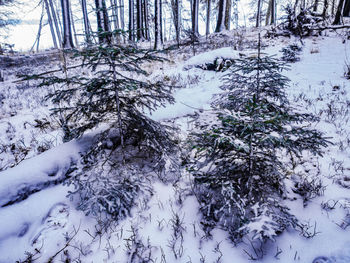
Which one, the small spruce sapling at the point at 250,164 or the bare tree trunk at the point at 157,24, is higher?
the bare tree trunk at the point at 157,24

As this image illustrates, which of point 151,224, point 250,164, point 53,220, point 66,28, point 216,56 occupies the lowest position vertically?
point 151,224

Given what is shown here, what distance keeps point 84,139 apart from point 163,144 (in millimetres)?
1376

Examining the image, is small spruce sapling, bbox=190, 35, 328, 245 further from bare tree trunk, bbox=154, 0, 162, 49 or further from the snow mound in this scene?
bare tree trunk, bbox=154, 0, 162, 49

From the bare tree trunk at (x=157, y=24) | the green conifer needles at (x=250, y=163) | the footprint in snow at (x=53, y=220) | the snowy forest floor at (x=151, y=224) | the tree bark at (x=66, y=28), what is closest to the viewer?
the green conifer needles at (x=250, y=163)

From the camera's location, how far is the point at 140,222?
2383 mm

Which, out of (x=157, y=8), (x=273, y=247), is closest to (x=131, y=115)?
(x=273, y=247)

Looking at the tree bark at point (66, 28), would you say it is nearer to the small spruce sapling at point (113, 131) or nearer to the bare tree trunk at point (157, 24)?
the bare tree trunk at point (157, 24)

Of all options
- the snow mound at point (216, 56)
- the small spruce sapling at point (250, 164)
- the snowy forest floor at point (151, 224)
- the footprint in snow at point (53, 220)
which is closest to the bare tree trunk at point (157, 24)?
the snow mound at point (216, 56)

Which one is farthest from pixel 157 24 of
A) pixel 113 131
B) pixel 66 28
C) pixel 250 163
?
pixel 250 163

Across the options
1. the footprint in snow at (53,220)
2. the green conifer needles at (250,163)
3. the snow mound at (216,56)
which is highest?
Answer: the snow mound at (216,56)

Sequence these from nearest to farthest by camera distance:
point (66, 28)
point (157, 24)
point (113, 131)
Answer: point (113, 131) → point (157, 24) → point (66, 28)

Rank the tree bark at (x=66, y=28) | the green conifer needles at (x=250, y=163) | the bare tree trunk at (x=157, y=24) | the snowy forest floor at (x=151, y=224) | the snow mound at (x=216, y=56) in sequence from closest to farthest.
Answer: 1. the green conifer needles at (x=250, y=163)
2. the snowy forest floor at (x=151, y=224)
3. the snow mound at (x=216, y=56)
4. the bare tree trunk at (x=157, y=24)
5. the tree bark at (x=66, y=28)

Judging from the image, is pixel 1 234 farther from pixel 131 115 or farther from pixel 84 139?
pixel 131 115

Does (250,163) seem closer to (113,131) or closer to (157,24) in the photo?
(113,131)
